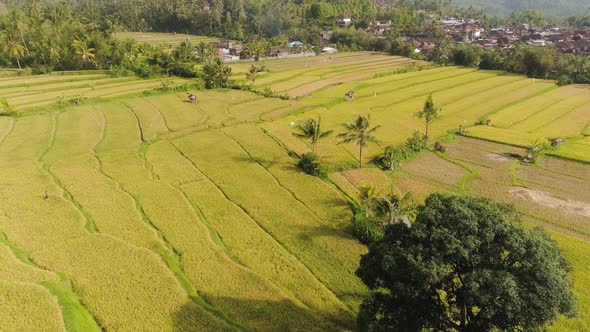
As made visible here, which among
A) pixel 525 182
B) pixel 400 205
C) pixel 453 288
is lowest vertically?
pixel 525 182

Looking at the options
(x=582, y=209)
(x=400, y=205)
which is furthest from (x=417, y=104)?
(x=400, y=205)

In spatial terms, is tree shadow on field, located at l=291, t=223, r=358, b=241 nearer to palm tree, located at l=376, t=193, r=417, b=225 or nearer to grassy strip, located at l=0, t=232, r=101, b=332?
palm tree, located at l=376, t=193, r=417, b=225

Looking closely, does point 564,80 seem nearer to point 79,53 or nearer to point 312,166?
point 312,166

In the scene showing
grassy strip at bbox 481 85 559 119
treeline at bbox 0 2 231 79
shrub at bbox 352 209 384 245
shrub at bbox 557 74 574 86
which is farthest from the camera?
shrub at bbox 557 74 574 86

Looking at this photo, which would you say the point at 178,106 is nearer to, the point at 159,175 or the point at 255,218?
the point at 159,175

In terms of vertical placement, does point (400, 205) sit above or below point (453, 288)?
below

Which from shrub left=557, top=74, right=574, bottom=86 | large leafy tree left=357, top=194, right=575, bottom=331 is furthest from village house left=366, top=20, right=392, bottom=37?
large leafy tree left=357, top=194, right=575, bottom=331

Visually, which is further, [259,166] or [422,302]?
[259,166]

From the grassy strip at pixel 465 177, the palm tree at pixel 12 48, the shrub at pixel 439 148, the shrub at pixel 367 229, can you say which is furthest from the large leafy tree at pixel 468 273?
the palm tree at pixel 12 48
